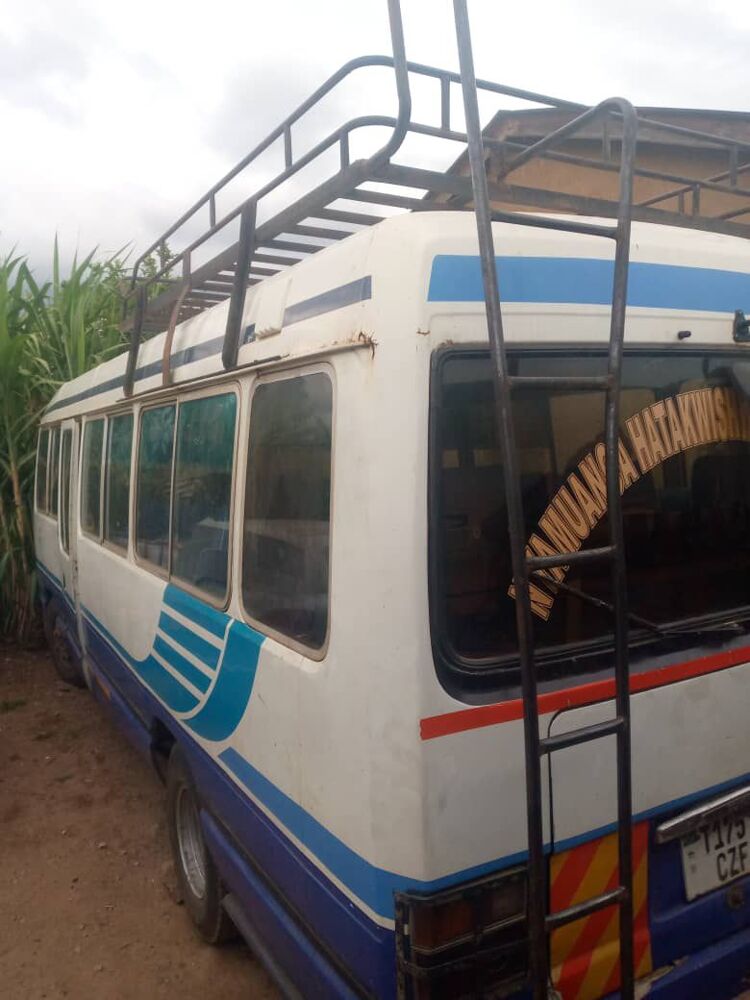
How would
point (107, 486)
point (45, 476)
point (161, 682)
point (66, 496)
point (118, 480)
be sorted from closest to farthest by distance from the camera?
point (161, 682) < point (118, 480) < point (107, 486) < point (66, 496) < point (45, 476)

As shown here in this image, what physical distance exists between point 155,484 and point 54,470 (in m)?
3.08

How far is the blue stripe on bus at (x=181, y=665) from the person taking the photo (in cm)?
259

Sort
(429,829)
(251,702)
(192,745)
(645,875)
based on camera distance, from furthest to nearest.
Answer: (192,745) → (251,702) → (645,875) → (429,829)

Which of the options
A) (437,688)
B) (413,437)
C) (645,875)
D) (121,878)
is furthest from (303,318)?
(121,878)

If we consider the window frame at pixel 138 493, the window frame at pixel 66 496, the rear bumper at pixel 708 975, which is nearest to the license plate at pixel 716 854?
the rear bumper at pixel 708 975

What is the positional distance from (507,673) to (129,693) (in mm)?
2606

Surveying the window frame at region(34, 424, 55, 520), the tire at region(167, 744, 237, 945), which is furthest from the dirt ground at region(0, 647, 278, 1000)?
the window frame at region(34, 424, 55, 520)

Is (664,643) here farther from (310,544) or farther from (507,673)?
(310,544)

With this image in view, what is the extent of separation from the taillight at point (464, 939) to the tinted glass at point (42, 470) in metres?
5.54

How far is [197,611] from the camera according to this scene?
103 inches

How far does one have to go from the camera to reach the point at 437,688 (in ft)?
5.28

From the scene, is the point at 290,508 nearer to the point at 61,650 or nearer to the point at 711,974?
the point at 711,974

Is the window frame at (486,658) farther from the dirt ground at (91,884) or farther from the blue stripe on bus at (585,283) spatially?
the dirt ground at (91,884)

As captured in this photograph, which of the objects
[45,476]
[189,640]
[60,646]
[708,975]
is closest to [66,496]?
[45,476]
